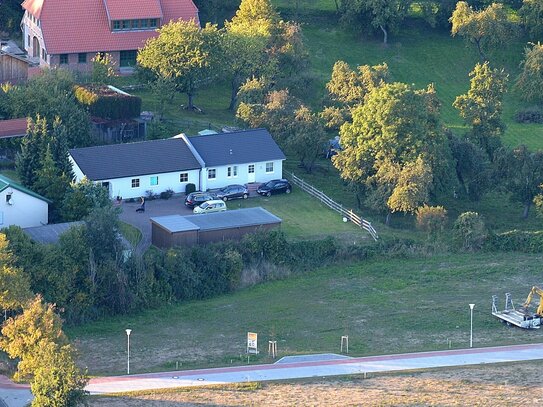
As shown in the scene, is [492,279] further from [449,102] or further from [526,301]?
[449,102]

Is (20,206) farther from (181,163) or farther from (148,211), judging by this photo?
(181,163)

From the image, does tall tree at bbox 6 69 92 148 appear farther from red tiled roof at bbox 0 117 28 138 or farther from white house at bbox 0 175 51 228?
white house at bbox 0 175 51 228

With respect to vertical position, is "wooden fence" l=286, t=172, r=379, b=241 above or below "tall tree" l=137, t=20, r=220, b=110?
below

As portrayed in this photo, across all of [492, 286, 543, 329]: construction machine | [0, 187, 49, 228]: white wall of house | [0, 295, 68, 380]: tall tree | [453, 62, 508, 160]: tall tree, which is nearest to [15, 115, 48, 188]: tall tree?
[0, 187, 49, 228]: white wall of house

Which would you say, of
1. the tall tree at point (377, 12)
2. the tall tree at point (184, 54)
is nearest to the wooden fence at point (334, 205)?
the tall tree at point (184, 54)

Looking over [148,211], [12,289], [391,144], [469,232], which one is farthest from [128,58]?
[12,289]
